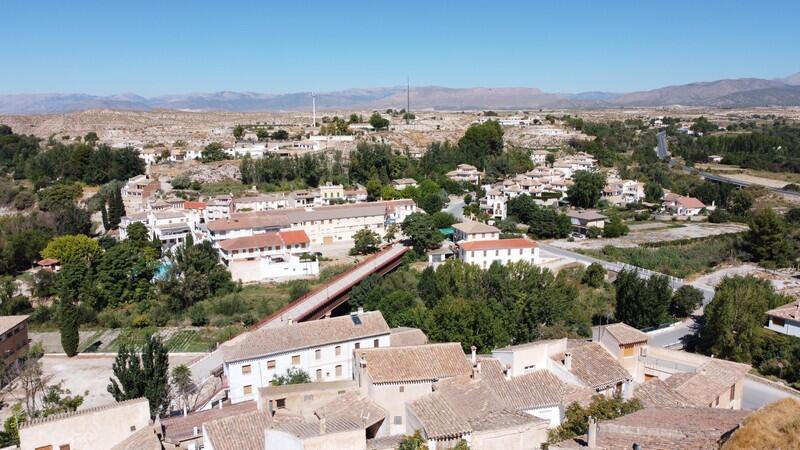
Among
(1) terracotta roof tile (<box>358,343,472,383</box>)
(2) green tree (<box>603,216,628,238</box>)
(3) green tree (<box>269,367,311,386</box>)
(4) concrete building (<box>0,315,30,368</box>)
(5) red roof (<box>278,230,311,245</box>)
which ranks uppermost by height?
(1) terracotta roof tile (<box>358,343,472,383</box>)

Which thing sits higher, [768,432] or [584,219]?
[768,432]

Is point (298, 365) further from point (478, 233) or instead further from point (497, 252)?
point (478, 233)

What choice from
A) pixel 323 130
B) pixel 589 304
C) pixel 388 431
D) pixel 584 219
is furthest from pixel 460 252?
pixel 323 130

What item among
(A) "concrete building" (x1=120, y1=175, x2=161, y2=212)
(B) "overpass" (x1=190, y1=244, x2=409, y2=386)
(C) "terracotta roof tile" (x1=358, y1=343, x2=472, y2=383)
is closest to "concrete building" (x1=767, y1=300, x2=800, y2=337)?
(C) "terracotta roof tile" (x1=358, y1=343, x2=472, y2=383)

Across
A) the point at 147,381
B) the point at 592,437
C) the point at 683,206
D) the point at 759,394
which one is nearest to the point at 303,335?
the point at 147,381

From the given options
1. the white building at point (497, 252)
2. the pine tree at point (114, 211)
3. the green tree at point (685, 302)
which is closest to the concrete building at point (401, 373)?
the green tree at point (685, 302)

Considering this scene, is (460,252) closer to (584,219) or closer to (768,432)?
(584,219)

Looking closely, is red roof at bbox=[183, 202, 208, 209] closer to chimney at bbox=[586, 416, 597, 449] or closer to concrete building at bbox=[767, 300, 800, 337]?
concrete building at bbox=[767, 300, 800, 337]
